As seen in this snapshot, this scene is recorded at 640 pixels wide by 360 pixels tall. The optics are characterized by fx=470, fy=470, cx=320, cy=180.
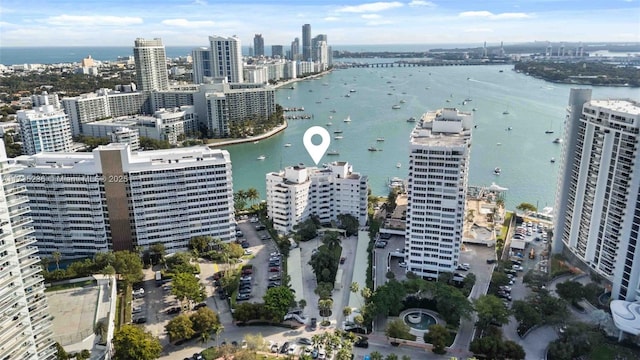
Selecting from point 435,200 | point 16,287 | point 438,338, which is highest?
point 16,287

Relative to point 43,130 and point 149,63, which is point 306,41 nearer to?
point 149,63

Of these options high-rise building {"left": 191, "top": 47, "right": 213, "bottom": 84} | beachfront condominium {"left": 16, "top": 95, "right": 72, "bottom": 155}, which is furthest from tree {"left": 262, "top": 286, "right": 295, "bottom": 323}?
high-rise building {"left": 191, "top": 47, "right": 213, "bottom": 84}

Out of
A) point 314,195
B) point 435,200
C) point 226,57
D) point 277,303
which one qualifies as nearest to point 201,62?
point 226,57

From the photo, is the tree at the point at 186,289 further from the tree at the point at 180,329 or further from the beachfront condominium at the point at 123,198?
the beachfront condominium at the point at 123,198

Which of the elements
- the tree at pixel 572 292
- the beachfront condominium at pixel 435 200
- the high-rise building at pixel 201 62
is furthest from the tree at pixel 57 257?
the high-rise building at pixel 201 62

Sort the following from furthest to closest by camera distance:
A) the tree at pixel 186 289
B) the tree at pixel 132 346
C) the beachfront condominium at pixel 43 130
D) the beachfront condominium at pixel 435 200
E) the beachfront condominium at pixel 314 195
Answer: the beachfront condominium at pixel 43 130, the beachfront condominium at pixel 314 195, the beachfront condominium at pixel 435 200, the tree at pixel 186 289, the tree at pixel 132 346

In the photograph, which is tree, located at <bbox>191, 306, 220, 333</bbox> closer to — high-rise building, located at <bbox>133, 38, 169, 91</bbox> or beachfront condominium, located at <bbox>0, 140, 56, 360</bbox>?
beachfront condominium, located at <bbox>0, 140, 56, 360</bbox>

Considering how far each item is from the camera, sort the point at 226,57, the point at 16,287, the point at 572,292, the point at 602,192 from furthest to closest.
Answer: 1. the point at 226,57
2. the point at 602,192
3. the point at 572,292
4. the point at 16,287
